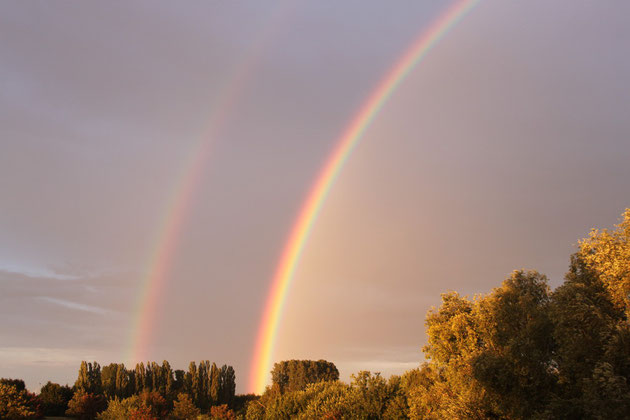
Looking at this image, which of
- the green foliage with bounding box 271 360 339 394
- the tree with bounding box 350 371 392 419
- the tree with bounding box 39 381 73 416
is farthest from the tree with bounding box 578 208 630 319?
the green foliage with bounding box 271 360 339 394

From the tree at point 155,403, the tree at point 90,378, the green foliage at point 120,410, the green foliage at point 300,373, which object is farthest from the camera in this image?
the green foliage at point 300,373

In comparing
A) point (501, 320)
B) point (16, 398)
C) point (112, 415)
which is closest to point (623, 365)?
point (501, 320)

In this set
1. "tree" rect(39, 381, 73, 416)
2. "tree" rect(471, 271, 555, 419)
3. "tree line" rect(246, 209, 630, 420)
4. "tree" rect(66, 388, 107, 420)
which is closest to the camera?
"tree line" rect(246, 209, 630, 420)

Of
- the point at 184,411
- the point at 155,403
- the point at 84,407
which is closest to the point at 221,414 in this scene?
the point at 184,411

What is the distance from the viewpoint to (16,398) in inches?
2136

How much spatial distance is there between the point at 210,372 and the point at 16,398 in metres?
54.3

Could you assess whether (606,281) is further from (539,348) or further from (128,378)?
(128,378)

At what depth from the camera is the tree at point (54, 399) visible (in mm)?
77000

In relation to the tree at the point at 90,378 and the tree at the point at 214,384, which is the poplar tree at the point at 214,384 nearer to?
the tree at the point at 214,384

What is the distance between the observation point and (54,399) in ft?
256

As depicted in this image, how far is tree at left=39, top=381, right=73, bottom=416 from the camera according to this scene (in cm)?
7700

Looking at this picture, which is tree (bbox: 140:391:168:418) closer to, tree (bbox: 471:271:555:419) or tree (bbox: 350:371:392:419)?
tree (bbox: 350:371:392:419)

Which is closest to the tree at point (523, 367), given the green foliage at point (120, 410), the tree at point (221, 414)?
the tree at point (221, 414)

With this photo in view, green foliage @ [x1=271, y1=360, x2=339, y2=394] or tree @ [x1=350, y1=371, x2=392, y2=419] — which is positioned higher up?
green foliage @ [x1=271, y1=360, x2=339, y2=394]
